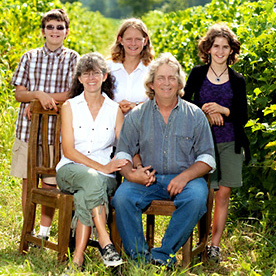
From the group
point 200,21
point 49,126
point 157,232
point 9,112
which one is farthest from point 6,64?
point 157,232

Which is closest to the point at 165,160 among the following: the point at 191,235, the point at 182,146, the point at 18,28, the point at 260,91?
the point at 182,146

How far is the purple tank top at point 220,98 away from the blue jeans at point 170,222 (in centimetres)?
63

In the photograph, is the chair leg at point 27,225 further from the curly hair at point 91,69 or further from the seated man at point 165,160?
the curly hair at point 91,69

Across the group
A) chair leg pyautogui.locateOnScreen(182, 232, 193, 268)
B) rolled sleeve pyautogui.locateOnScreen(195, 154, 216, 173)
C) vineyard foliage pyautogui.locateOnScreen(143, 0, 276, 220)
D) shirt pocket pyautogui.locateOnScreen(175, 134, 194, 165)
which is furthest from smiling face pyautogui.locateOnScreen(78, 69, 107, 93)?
chair leg pyautogui.locateOnScreen(182, 232, 193, 268)

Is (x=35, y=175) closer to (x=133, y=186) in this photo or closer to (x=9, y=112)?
(x=133, y=186)

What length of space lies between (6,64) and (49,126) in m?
3.40

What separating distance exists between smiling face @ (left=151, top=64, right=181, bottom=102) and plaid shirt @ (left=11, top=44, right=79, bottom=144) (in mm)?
993

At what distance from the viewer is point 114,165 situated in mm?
4723

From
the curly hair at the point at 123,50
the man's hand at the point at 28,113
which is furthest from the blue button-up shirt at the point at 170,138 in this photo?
the man's hand at the point at 28,113

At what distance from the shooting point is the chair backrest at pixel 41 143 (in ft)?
16.9

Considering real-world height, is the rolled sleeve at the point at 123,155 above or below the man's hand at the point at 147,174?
above

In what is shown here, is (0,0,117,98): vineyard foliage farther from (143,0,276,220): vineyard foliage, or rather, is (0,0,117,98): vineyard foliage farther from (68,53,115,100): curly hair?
(143,0,276,220): vineyard foliage

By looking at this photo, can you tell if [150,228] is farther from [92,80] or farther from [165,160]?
[92,80]

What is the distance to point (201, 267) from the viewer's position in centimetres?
478
